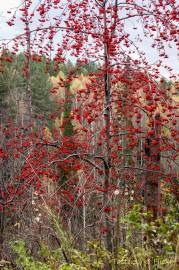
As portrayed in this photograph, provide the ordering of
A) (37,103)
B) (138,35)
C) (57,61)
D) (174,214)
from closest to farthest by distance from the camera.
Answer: (174,214)
(57,61)
(138,35)
(37,103)

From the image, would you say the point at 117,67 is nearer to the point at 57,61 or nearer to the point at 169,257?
the point at 57,61

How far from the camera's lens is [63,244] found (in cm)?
449

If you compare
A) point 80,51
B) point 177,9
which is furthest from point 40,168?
point 177,9

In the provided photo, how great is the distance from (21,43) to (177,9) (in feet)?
7.42

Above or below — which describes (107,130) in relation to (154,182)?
above

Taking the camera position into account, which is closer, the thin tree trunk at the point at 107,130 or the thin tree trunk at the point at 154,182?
the thin tree trunk at the point at 154,182

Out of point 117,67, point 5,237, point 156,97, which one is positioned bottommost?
point 5,237

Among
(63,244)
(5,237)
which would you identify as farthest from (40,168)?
(5,237)

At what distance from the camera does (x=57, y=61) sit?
19.6 ft

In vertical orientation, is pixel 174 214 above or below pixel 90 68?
below

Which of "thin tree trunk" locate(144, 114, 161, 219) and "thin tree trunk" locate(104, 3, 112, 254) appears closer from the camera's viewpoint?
"thin tree trunk" locate(144, 114, 161, 219)

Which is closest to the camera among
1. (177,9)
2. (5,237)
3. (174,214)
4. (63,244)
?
(63,244)

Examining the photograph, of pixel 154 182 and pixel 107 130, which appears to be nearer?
pixel 154 182

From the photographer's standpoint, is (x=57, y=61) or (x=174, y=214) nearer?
(x=174, y=214)
